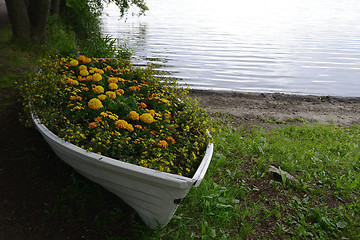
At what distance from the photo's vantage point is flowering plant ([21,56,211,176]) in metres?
2.92

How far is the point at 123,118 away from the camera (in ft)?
11.1

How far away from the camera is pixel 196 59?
11570 millimetres

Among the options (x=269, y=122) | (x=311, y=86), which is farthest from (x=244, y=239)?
(x=311, y=86)

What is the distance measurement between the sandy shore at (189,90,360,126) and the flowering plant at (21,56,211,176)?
8.27 feet

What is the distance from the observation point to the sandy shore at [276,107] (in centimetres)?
639

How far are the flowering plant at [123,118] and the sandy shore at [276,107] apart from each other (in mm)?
2521

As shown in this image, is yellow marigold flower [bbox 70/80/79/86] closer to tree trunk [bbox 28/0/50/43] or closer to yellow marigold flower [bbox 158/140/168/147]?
yellow marigold flower [bbox 158/140/168/147]

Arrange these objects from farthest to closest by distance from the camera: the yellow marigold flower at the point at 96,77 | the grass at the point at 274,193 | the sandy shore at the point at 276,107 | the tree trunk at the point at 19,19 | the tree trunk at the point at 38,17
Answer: the tree trunk at the point at 38,17, the tree trunk at the point at 19,19, the sandy shore at the point at 276,107, the yellow marigold flower at the point at 96,77, the grass at the point at 274,193

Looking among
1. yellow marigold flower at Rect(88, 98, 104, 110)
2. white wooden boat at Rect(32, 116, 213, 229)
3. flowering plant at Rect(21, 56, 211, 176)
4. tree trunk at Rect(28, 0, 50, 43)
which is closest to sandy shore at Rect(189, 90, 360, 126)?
flowering plant at Rect(21, 56, 211, 176)

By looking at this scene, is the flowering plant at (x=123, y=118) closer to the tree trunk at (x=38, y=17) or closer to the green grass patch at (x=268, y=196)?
the green grass patch at (x=268, y=196)

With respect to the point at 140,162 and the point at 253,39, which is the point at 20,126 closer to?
the point at 140,162

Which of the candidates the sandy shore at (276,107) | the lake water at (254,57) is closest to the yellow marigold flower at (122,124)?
the sandy shore at (276,107)

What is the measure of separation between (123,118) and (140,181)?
1024 mm

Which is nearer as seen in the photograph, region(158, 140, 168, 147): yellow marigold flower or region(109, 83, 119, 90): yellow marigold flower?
region(158, 140, 168, 147): yellow marigold flower
